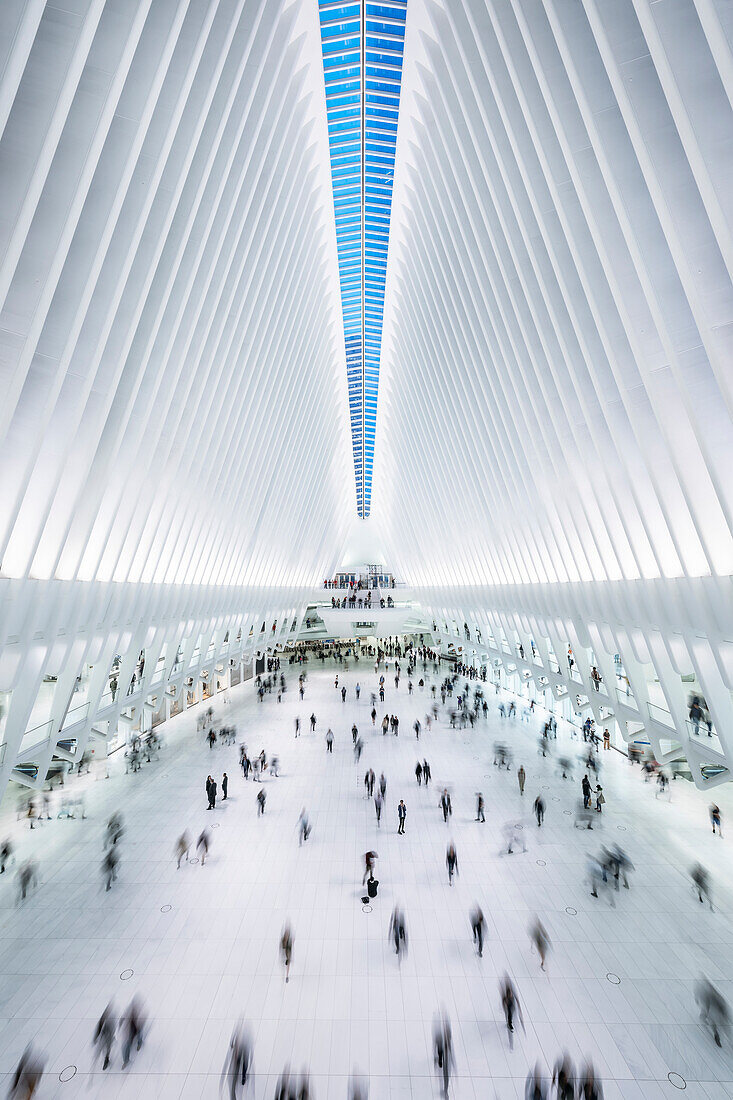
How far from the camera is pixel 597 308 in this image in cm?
805

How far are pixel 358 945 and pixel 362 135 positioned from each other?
2123cm

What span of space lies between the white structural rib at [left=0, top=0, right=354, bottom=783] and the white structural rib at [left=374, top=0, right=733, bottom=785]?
4432 mm

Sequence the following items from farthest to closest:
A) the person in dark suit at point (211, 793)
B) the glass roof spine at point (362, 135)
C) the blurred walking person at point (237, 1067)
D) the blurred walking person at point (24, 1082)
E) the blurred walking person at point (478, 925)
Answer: the person in dark suit at point (211, 793), the glass roof spine at point (362, 135), the blurred walking person at point (478, 925), the blurred walking person at point (237, 1067), the blurred walking person at point (24, 1082)

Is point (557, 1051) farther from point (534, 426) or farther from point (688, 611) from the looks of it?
point (534, 426)

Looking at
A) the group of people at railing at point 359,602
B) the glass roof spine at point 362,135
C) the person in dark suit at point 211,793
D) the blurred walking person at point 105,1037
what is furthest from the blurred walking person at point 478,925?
the group of people at railing at point 359,602

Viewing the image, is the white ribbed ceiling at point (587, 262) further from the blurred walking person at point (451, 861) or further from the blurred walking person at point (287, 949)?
the blurred walking person at point (287, 949)

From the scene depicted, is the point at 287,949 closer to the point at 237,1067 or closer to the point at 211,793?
the point at 237,1067

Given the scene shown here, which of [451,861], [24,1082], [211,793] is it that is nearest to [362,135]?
[211,793]

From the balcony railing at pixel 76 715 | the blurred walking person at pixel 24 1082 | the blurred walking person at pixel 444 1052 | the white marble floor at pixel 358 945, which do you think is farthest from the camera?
the balcony railing at pixel 76 715

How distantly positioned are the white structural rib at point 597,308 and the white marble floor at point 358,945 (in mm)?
3101

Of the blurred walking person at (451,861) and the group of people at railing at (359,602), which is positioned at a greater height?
the group of people at railing at (359,602)

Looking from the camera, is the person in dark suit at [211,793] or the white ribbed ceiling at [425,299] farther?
the person in dark suit at [211,793]

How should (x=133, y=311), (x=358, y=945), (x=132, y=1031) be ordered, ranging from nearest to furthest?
(x=132, y=1031) < (x=133, y=311) < (x=358, y=945)

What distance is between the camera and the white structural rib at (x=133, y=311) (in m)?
6.01
